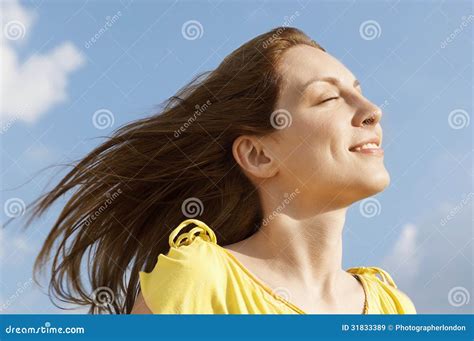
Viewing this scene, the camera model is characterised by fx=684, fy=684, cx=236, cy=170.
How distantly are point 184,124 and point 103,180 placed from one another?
1.76 feet

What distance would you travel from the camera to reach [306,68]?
341 cm

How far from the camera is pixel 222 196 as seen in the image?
11.6ft

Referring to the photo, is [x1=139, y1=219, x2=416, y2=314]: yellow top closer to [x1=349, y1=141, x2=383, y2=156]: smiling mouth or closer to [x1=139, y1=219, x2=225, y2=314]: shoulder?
[x1=139, y1=219, x2=225, y2=314]: shoulder

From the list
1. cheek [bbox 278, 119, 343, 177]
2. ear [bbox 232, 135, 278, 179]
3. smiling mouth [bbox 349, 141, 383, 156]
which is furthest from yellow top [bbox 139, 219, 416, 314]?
smiling mouth [bbox 349, 141, 383, 156]

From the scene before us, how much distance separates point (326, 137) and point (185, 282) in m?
0.95

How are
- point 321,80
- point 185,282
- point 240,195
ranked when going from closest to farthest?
point 185,282
point 321,80
point 240,195

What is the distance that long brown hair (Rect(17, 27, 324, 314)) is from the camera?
11.6 ft

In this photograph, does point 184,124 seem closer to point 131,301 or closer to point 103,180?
point 103,180

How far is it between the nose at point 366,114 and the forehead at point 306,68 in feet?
0.56

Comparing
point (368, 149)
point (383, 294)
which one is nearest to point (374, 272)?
point (383, 294)

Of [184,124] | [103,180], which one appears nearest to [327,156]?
[184,124]

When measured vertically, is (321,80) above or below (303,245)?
above

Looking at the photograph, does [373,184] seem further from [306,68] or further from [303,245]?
[306,68]
